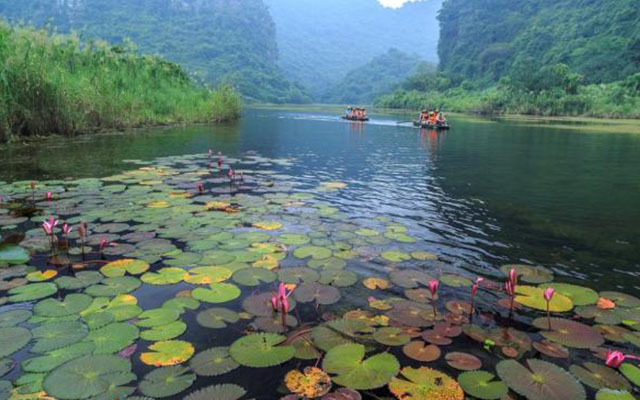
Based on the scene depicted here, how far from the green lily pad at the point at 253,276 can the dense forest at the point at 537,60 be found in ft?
231

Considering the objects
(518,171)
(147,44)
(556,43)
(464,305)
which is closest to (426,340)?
(464,305)

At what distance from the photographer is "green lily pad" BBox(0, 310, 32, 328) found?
4041 millimetres

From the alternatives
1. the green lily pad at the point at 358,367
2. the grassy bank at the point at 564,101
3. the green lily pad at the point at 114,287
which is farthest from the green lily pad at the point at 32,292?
the grassy bank at the point at 564,101

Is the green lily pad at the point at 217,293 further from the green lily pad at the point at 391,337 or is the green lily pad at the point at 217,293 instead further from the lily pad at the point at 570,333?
the lily pad at the point at 570,333

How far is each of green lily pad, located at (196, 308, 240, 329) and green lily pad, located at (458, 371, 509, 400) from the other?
2.26 meters

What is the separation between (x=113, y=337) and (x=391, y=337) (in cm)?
261

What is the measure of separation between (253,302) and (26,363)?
209 cm

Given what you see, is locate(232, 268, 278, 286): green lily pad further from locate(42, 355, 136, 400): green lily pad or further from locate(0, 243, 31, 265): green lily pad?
locate(0, 243, 31, 265): green lily pad

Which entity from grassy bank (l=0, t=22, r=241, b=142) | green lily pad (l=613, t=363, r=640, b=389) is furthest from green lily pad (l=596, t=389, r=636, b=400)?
grassy bank (l=0, t=22, r=241, b=142)

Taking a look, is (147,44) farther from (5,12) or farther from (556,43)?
(556,43)

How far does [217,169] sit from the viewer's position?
45.9ft

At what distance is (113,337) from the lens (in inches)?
152

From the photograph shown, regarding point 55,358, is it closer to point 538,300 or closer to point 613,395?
point 613,395

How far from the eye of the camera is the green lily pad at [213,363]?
11.4ft
